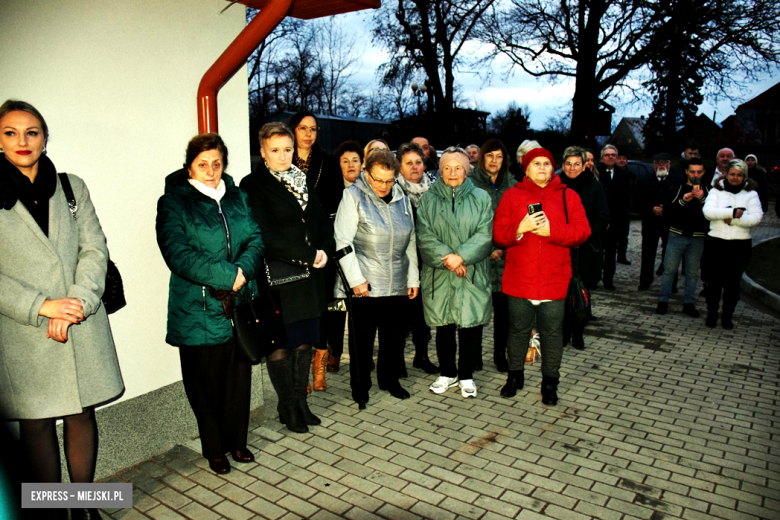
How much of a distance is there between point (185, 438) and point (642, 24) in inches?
888

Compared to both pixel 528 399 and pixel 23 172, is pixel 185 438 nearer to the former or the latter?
pixel 23 172

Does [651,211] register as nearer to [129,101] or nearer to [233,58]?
[233,58]

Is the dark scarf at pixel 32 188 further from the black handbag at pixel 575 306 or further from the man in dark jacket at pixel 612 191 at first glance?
the man in dark jacket at pixel 612 191

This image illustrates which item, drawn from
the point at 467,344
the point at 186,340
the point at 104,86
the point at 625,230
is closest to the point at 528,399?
the point at 467,344

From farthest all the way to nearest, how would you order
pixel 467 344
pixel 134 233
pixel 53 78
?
1. pixel 467 344
2. pixel 134 233
3. pixel 53 78

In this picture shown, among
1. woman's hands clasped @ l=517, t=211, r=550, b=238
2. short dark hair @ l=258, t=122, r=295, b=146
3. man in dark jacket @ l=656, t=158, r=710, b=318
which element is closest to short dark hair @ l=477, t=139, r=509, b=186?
woman's hands clasped @ l=517, t=211, r=550, b=238

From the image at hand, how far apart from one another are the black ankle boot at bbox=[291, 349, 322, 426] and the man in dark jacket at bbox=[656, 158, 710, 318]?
16.5 feet

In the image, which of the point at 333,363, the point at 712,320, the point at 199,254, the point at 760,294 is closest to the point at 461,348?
the point at 333,363

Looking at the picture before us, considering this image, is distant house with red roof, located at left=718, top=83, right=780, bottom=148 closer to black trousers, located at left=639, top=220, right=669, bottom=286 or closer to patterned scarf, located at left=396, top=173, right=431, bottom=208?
black trousers, located at left=639, top=220, right=669, bottom=286

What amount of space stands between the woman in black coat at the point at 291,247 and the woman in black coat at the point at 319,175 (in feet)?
1.63

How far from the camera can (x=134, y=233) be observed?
3.53 metres

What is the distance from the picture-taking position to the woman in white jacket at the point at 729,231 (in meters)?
6.40

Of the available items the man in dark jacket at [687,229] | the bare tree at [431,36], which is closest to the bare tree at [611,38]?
the bare tree at [431,36]

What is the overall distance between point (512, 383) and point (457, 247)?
1199mm
